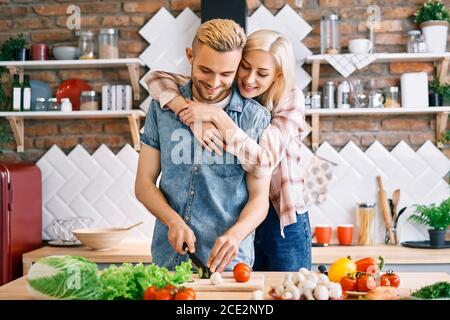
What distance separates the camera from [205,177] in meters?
1.60

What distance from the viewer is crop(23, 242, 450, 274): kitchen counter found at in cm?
264

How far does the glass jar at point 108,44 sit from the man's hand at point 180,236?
1.77 m

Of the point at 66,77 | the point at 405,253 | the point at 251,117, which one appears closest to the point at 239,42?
the point at 251,117

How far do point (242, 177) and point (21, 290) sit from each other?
0.58m

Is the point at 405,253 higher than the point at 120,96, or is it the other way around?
the point at 120,96

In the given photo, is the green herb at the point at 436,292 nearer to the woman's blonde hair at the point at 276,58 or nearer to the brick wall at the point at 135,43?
the woman's blonde hair at the point at 276,58

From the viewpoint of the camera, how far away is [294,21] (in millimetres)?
3174

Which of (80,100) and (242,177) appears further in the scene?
(80,100)

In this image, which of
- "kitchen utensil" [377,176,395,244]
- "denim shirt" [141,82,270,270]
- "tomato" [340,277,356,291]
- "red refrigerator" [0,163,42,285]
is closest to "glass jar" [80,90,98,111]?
"red refrigerator" [0,163,42,285]

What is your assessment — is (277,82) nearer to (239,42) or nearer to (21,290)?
(239,42)

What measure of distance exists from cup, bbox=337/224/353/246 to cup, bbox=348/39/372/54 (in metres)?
0.81

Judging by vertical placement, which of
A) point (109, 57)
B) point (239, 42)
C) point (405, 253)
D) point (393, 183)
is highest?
point (109, 57)

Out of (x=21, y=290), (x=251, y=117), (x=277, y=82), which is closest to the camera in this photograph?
(x=21, y=290)
